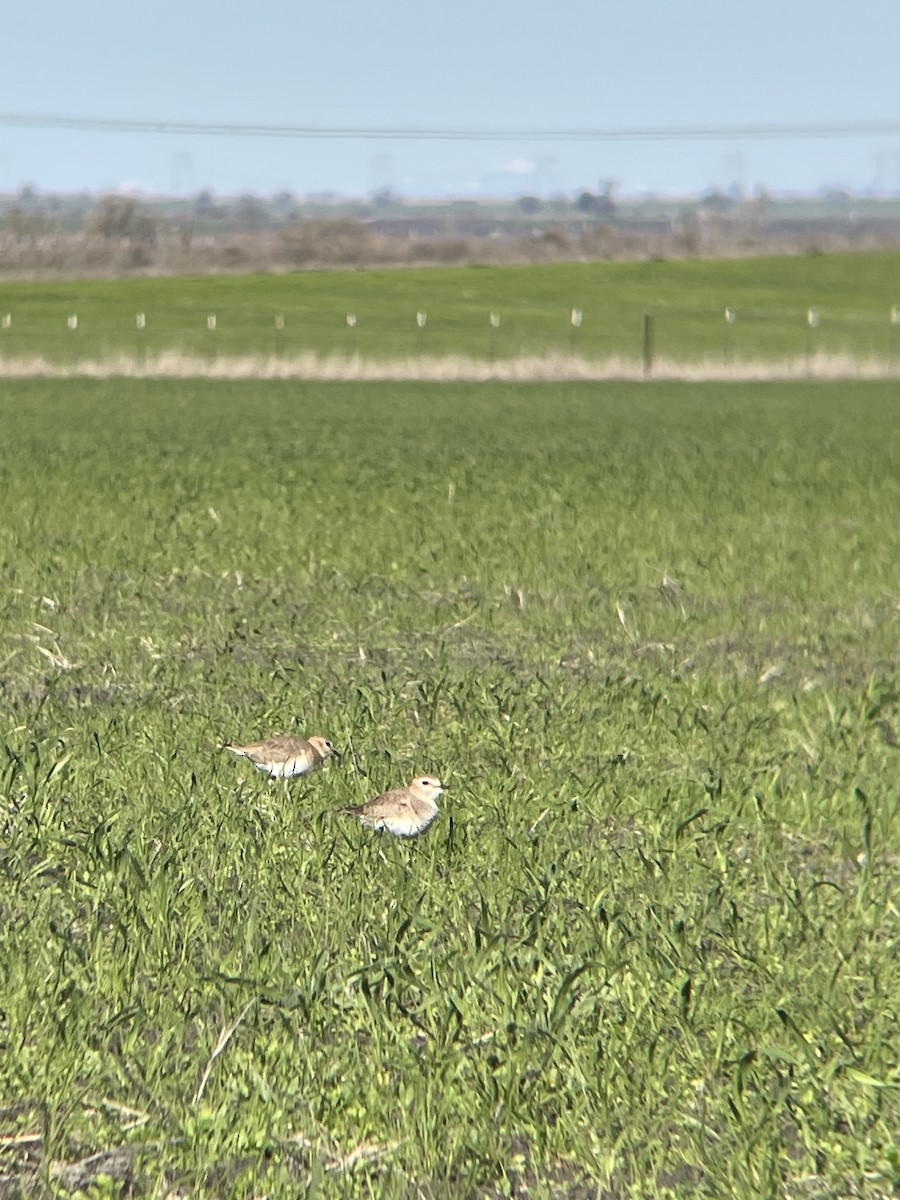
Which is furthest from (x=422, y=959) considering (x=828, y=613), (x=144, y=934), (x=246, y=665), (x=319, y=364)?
(x=319, y=364)

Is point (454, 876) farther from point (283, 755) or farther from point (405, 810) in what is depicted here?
point (283, 755)

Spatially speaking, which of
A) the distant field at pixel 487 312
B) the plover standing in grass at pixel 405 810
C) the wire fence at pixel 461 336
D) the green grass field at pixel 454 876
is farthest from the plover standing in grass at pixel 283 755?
the wire fence at pixel 461 336

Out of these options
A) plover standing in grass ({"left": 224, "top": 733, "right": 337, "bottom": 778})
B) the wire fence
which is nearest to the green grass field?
plover standing in grass ({"left": 224, "top": 733, "right": 337, "bottom": 778})

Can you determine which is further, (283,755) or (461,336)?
(461,336)

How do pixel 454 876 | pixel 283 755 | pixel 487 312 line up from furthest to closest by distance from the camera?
pixel 487 312 → pixel 283 755 → pixel 454 876

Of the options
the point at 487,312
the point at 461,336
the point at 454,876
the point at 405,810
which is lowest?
the point at 487,312

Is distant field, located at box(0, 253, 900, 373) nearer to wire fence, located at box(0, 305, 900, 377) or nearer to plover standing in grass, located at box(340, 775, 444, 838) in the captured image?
wire fence, located at box(0, 305, 900, 377)

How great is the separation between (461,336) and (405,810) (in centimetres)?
6191

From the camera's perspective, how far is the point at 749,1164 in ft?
11.7

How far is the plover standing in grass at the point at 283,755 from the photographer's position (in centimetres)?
615

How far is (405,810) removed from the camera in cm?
553

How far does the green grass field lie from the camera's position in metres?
3.70

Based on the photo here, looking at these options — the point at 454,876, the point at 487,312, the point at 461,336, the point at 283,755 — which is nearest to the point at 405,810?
the point at 454,876

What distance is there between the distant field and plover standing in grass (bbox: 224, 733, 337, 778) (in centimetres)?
4244
